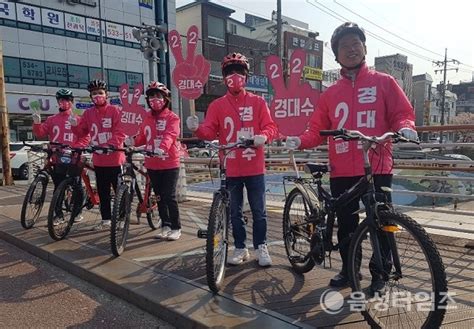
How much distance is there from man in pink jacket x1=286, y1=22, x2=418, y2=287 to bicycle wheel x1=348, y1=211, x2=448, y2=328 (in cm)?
37

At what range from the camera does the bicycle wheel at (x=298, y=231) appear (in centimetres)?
352

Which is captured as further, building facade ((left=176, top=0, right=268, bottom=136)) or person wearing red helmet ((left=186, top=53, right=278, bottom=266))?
building facade ((left=176, top=0, right=268, bottom=136))

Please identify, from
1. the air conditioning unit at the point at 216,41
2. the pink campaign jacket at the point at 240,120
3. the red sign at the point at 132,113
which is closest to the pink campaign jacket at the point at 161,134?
the pink campaign jacket at the point at 240,120

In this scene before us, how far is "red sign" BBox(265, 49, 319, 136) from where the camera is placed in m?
5.06

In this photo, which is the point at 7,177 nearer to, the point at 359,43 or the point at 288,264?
the point at 288,264

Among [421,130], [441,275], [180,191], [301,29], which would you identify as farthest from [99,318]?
[301,29]

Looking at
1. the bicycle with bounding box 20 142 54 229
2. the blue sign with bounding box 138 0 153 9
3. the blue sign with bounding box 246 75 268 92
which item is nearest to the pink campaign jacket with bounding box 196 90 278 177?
the bicycle with bounding box 20 142 54 229

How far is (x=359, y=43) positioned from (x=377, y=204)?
1.30 meters

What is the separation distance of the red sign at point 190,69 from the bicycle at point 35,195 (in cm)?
212

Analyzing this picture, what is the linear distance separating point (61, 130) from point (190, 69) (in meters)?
2.08

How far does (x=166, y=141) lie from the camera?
14.8ft

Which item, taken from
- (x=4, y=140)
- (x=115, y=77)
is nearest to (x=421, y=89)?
(x=115, y=77)

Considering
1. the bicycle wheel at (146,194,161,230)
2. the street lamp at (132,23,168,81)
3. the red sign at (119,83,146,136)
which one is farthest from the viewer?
the street lamp at (132,23,168,81)
